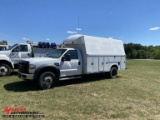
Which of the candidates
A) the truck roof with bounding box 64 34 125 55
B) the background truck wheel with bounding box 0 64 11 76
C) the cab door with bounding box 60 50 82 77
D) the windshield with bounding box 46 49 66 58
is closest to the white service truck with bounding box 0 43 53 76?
the background truck wheel with bounding box 0 64 11 76

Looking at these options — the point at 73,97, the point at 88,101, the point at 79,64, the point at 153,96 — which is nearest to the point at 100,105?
the point at 88,101

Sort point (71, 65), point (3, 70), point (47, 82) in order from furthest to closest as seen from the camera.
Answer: point (3, 70) → point (71, 65) → point (47, 82)

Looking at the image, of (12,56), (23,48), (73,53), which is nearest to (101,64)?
(73,53)

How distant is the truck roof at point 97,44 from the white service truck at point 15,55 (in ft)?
5.36

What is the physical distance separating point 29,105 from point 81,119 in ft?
6.15

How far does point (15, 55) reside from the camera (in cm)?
1081

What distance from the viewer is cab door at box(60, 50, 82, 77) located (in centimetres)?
807

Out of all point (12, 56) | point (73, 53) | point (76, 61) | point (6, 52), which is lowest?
point (76, 61)

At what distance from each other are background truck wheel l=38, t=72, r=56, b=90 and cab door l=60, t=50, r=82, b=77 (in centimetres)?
61

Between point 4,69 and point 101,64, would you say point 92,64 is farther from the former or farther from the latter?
point 4,69

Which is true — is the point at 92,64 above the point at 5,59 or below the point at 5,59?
below

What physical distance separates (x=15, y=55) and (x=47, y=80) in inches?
174

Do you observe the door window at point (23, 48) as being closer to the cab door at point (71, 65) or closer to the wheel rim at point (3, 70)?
the wheel rim at point (3, 70)

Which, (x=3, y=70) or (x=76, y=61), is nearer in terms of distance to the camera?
(x=76, y=61)
